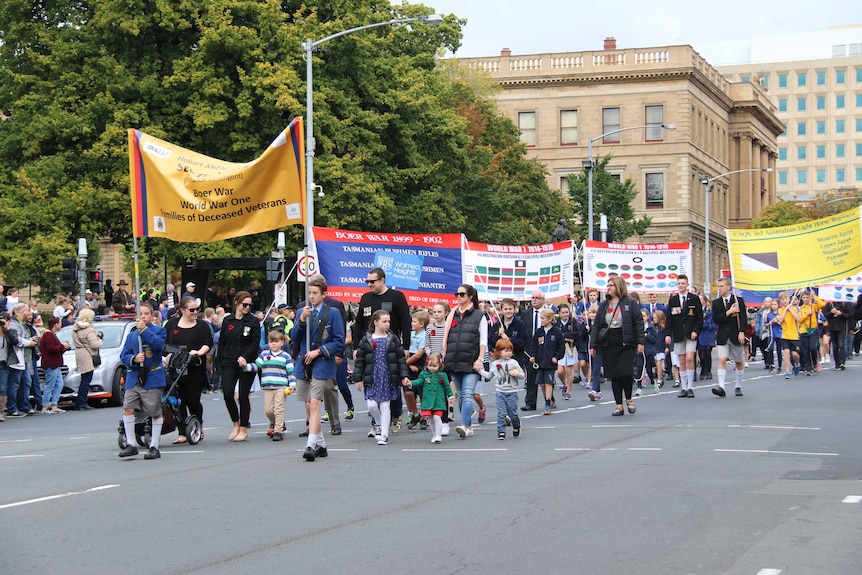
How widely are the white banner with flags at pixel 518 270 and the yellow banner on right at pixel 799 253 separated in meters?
3.25

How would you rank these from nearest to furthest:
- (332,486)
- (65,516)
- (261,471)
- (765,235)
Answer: (65,516)
(332,486)
(261,471)
(765,235)

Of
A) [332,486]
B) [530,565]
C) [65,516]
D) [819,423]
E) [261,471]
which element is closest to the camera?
[530,565]

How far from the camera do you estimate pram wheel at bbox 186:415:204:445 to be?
15.6 meters

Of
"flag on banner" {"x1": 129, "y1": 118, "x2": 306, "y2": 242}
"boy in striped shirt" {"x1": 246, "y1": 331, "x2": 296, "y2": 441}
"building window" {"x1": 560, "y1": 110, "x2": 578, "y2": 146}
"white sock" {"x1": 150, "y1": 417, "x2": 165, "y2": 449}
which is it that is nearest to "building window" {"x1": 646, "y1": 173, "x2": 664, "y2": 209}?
"building window" {"x1": 560, "y1": 110, "x2": 578, "y2": 146}

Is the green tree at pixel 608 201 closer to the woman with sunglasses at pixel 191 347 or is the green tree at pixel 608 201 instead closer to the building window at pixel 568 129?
the building window at pixel 568 129

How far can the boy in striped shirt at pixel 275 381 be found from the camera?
16.2 m

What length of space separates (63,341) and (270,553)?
56.7 feet

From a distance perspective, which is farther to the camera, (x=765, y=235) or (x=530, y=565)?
(x=765, y=235)

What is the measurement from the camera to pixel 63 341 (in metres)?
24.6

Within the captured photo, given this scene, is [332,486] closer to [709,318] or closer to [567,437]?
[567,437]

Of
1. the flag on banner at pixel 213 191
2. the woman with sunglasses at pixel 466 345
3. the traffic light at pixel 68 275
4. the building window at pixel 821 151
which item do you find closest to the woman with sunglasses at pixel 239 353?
the flag on banner at pixel 213 191

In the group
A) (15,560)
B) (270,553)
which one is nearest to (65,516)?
(15,560)

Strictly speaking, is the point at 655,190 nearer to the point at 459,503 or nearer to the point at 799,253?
the point at 799,253

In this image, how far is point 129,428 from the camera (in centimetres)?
1429
